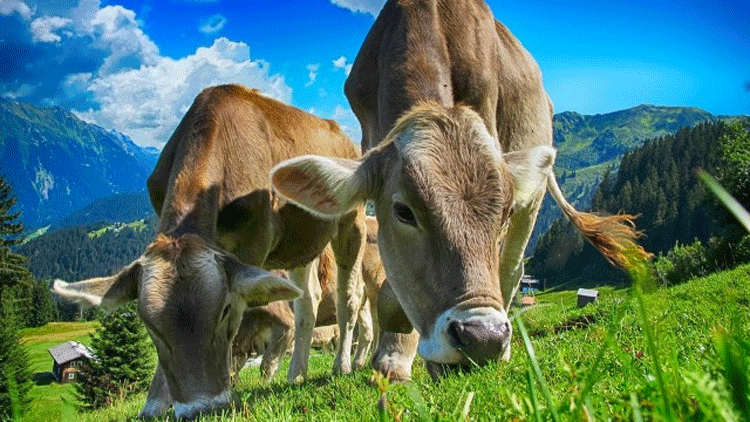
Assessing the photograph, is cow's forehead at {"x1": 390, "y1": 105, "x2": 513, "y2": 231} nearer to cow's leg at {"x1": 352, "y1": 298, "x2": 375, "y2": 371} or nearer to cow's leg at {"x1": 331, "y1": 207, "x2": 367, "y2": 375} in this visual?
cow's leg at {"x1": 331, "y1": 207, "x2": 367, "y2": 375}

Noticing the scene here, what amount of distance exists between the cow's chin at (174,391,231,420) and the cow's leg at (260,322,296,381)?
6.31 meters

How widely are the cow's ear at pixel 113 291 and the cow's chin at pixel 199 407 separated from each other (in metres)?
1.41

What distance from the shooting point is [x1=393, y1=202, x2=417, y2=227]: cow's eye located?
474cm

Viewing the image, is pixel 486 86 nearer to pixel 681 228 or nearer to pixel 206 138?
pixel 206 138

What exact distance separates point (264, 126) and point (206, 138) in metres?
1.08

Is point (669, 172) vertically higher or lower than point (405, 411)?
higher

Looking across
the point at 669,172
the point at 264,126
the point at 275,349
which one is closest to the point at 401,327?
the point at 264,126

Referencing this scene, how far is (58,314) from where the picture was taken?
14962 cm

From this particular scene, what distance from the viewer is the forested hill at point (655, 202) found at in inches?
4941

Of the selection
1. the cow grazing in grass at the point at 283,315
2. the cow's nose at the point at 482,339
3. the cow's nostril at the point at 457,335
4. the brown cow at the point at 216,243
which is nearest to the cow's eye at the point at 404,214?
the cow's nostril at the point at 457,335

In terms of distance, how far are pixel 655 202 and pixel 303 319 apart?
138m

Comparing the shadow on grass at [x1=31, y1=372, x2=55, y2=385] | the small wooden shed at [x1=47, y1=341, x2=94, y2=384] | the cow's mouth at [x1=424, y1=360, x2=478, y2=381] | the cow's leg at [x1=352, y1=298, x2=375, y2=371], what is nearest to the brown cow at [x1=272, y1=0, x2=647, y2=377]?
the cow's mouth at [x1=424, y1=360, x2=478, y2=381]

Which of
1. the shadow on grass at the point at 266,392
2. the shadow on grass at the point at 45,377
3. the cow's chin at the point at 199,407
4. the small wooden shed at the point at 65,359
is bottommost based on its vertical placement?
the shadow on grass at the point at 45,377

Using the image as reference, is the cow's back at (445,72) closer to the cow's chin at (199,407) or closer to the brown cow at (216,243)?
the brown cow at (216,243)
